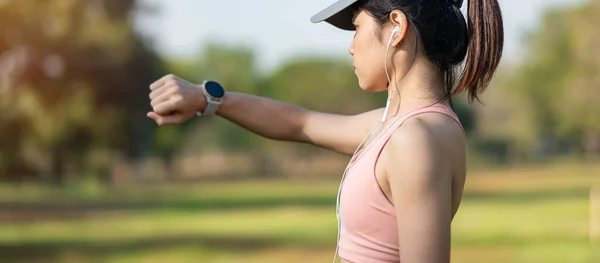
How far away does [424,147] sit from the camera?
2.09m

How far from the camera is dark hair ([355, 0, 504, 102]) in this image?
230 cm

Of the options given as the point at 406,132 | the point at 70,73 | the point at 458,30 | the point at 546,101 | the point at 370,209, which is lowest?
the point at 370,209

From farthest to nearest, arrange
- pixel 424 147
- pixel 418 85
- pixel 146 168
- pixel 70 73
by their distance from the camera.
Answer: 1. pixel 146 168
2. pixel 70 73
3. pixel 418 85
4. pixel 424 147

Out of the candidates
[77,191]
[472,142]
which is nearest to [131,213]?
[77,191]

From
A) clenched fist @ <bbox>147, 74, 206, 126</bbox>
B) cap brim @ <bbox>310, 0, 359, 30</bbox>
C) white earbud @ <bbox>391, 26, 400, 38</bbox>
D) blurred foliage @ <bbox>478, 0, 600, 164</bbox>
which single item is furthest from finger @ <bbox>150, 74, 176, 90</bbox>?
blurred foliage @ <bbox>478, 0, 600, 164</bbox>

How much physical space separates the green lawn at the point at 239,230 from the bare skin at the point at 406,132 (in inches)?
452

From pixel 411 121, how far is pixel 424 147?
109mm

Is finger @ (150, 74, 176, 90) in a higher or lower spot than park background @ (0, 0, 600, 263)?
lower

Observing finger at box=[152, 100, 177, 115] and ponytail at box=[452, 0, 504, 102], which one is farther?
finger at box=[152, 100, 177, 115]

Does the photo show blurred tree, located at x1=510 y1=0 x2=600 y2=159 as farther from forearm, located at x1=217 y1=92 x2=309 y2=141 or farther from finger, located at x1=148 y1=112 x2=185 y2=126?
finger, located at x1=148 y1=112 x2=185 y2=126

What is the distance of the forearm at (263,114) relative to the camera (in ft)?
Result: 9.86

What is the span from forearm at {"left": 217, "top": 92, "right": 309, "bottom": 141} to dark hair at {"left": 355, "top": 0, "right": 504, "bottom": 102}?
725mm

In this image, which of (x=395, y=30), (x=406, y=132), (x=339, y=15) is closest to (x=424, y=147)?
(x=406, y=132)

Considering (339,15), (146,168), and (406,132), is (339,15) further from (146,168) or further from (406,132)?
(146,168)
